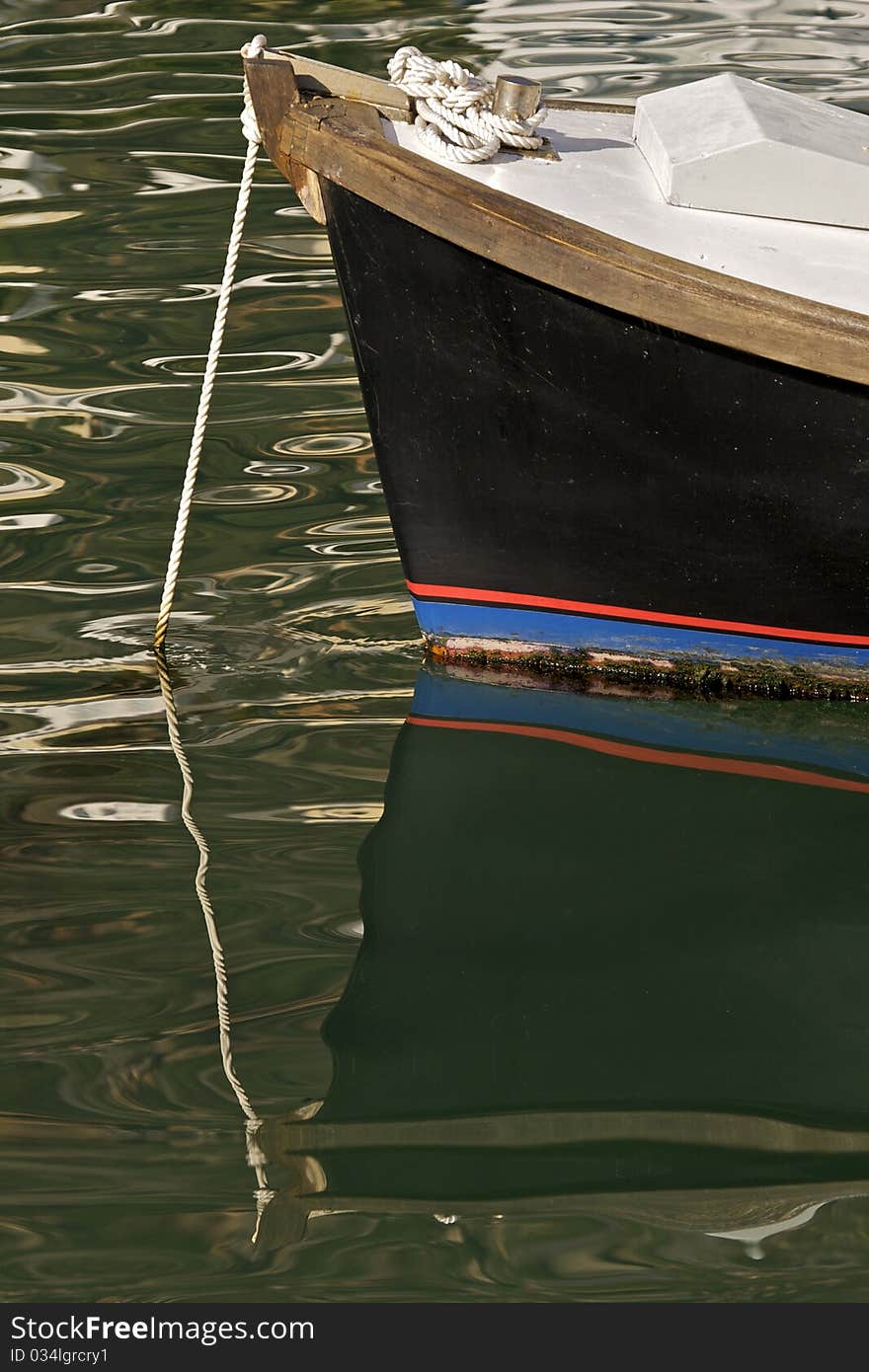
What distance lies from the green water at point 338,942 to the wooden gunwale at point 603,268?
0.83 m

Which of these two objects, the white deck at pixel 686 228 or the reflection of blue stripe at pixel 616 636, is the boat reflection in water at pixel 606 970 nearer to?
the reflection of blue stripe at pixel 616 636

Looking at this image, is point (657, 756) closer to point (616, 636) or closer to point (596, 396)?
point (616, 636)

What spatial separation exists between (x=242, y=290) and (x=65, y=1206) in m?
4.01

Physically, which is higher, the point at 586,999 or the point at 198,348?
the point at 198,348

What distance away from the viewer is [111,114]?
7.36 metres

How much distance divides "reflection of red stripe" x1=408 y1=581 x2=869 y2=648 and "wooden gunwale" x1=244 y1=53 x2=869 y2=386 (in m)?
0.60

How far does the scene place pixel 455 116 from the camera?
10.6ft

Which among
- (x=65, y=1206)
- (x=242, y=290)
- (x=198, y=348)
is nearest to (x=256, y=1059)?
(x=65, y=1206)

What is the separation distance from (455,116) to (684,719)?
1251 millimetres

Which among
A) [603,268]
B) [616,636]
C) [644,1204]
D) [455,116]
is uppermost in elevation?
[455,116]

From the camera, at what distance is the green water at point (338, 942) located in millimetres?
2176

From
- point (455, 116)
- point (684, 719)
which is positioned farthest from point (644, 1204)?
point (455, 116)

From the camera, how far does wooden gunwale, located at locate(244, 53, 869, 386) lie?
9.65 feet

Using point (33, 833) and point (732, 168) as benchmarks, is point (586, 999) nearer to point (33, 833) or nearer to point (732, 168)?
point (33, 833)
